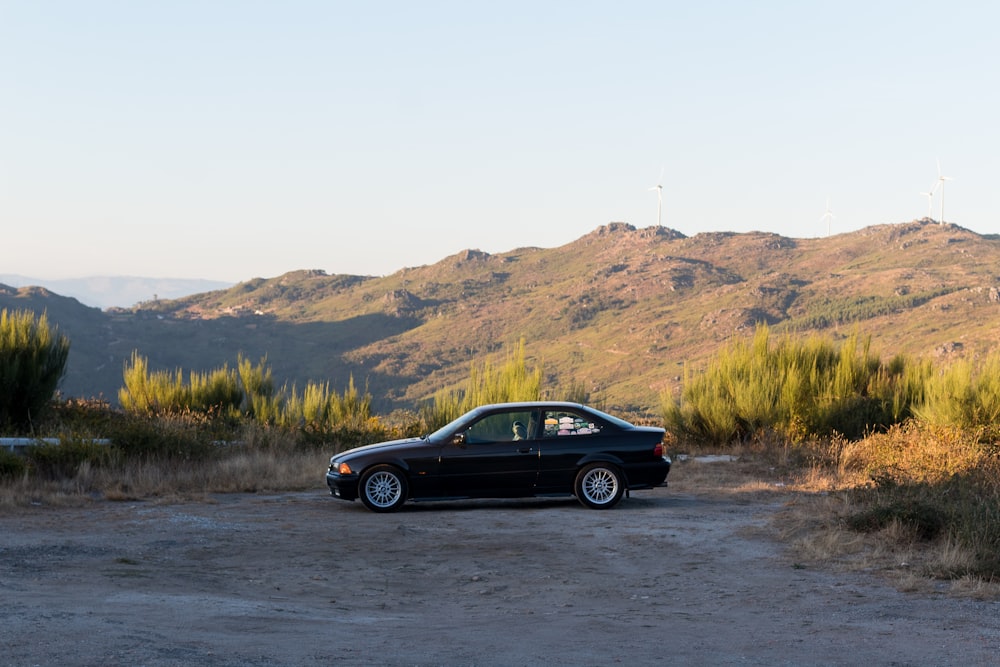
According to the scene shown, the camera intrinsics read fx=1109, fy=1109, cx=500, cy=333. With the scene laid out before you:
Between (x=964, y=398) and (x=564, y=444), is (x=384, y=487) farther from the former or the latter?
(x=964, y=398)

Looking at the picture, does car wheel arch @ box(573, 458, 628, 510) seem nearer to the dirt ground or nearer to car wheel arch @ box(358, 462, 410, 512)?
the dirt ground

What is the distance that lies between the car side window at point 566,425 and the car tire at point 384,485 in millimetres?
2188

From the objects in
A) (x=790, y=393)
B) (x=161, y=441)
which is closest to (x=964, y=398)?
(x=790, y=393)

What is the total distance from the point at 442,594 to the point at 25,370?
15511mm

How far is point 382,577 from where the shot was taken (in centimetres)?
1105

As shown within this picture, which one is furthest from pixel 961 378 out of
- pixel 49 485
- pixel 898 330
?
pixel 898 330

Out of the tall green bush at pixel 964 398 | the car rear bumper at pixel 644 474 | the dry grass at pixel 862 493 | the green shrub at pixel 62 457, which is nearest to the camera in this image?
the dry grass at pixel 862 493

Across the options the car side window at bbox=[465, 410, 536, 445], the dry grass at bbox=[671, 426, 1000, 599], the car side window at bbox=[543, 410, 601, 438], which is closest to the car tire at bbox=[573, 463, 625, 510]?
the car side window at bbox=[543, 410, 601, 438]

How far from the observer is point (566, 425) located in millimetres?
15969

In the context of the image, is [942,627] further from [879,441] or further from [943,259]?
[943,259]

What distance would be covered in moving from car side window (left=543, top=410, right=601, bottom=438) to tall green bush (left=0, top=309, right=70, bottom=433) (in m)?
11.6

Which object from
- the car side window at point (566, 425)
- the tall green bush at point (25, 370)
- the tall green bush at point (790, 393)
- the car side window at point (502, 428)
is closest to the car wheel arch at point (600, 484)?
the car side window at point (566, 425)

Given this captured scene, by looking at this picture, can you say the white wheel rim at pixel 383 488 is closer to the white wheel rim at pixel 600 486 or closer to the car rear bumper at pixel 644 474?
the white wheel rim at pixel 600 486

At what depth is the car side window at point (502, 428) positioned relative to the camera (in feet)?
51.6
